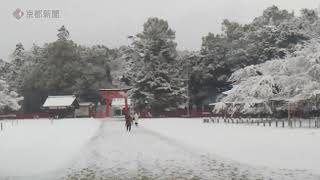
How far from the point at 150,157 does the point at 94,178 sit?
513 cm

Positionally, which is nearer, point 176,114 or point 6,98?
point 176,114

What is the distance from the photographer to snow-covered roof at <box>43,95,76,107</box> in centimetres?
8162

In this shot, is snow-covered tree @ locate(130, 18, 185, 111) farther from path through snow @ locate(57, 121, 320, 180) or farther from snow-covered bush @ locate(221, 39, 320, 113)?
path through snow @ locate(57, 121, 320, 180)

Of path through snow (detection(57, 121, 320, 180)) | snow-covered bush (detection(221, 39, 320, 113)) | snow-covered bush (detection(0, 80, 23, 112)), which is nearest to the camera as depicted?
path through snow (detection(57, 121, 320, 180))

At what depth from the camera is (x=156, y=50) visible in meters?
77.6

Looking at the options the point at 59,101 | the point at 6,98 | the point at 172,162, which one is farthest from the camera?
the point at 59,101

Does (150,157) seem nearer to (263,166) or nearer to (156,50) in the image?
(263,166)

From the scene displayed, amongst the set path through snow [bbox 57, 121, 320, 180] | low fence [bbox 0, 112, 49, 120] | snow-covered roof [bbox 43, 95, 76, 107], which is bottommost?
path through snow [bbox 57, 121, 320, 180]

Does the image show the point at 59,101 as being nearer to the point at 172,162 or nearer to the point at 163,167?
the point at 172,162

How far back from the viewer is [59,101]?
82.2m

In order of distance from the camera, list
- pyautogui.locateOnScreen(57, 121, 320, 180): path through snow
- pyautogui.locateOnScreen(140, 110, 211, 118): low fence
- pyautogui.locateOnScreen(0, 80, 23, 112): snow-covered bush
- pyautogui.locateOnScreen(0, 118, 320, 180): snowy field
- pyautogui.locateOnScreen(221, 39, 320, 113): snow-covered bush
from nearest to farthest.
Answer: pyautogui.locateOnScreen(57, 121, 320, 180): path through snow < pyautogui.locateOnScreen(0, 118, 320, 180): snowy field < pyautogui.locateOnScreen(221, 39, 320, 113): snow-covered bush < pyautogui.locateOnScreen(140, 110, 211, 118): low fence < pyautogui.locateOnScreen(0, 80, 23, 112): snow-covered bush

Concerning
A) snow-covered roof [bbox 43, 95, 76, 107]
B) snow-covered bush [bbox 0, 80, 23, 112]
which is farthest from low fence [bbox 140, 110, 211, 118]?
snow-covered bush [bbox 0, 80, 23, 112]

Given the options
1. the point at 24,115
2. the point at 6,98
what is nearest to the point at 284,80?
the point at 6,98

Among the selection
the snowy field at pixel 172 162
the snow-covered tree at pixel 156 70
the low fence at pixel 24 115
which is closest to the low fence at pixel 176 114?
the snow-covered tree at pixel 156 70
